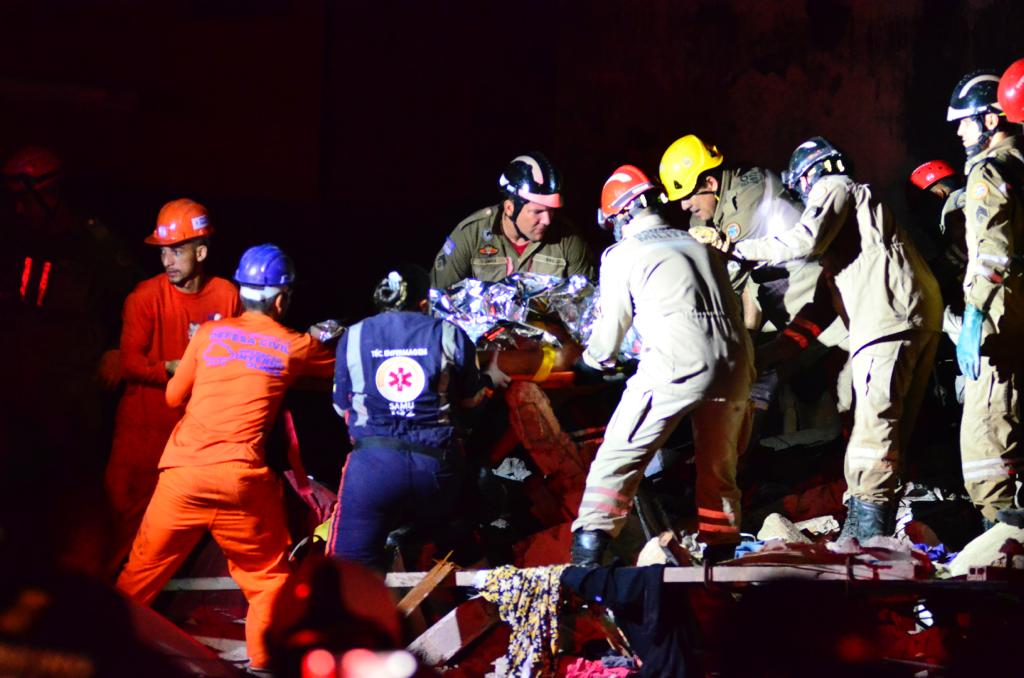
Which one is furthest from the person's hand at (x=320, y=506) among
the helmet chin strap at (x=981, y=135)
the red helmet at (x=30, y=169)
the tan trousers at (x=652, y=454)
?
the helmet chin strap at (x=981, y=135)

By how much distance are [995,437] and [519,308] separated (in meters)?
2.69

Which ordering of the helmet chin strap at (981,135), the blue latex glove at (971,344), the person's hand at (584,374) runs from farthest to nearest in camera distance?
1. the person's hand at (584,374)
2. the helmet chin strap at (981,135)
3. the blue latex glove at (971,344)

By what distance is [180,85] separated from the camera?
31.2 feet

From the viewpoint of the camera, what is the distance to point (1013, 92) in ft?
20.6

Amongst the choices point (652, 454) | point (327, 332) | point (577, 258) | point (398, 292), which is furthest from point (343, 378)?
point (577, 258)

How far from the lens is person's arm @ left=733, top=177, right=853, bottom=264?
647cm

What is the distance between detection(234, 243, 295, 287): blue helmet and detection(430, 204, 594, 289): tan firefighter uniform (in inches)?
68.0

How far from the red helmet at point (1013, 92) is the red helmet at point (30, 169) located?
563cm

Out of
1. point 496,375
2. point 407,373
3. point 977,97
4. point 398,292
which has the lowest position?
point 496,375

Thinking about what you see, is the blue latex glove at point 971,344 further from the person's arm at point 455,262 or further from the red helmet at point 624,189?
the person's arm at point 455,262

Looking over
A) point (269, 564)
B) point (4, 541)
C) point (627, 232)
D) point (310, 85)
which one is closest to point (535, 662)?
point (269, 564)

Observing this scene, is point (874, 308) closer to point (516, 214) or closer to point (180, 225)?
point (516, 214)

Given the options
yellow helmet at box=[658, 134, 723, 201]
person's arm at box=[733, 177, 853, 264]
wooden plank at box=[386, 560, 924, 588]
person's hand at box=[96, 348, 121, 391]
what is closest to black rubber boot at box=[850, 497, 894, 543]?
wooden plank at box=[386, 560, 924, 588]

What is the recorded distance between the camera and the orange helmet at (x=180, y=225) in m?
7.59
